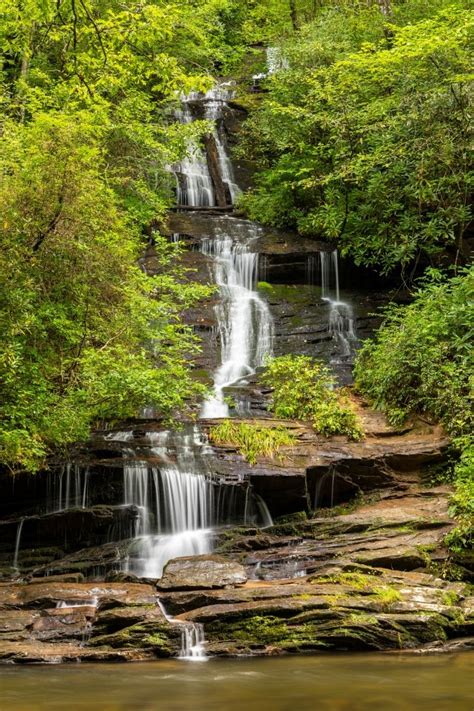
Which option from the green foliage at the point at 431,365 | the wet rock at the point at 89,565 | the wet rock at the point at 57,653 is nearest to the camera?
the wet rock at the point at 57,653

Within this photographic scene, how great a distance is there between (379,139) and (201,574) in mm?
12634

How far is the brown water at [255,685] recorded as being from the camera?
589 centimetres

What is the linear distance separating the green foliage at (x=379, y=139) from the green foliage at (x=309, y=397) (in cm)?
458

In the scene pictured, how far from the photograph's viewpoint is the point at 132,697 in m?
6.12

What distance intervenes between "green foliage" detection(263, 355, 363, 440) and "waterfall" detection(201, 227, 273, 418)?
1.16 m

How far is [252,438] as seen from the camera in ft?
40.3

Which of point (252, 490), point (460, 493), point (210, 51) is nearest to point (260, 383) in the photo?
point (252, 490)

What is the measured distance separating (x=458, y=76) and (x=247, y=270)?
6.89m

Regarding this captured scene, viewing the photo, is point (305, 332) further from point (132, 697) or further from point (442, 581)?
point (132, 697)

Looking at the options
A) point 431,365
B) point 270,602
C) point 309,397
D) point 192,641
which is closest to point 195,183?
point 309,397

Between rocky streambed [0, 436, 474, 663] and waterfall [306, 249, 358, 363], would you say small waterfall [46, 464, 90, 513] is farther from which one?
waterfall [306, 249, 358, 363]

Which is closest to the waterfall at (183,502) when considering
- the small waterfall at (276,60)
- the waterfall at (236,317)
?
the waterfall at (236,317)

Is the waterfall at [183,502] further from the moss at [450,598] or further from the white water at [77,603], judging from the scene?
the moss at [450,598]

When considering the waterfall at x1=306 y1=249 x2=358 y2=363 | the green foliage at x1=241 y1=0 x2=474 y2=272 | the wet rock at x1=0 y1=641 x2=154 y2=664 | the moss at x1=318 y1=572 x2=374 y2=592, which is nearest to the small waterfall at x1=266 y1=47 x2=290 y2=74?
the green foliage at x1=241 y1=0 x2=474 y2=272
